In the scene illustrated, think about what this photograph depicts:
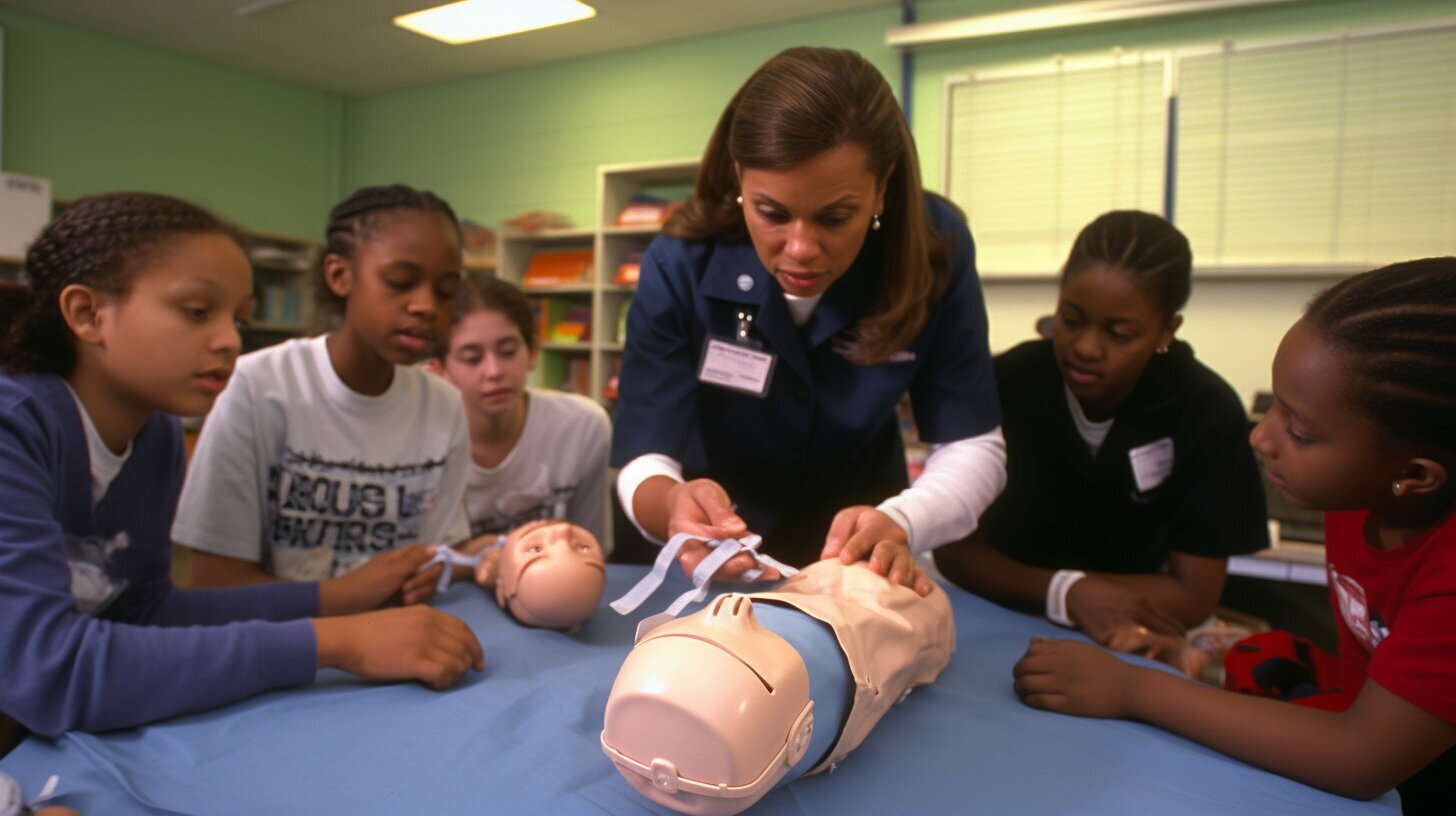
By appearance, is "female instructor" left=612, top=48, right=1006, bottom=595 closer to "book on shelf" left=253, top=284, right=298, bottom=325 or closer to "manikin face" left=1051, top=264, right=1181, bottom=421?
"manikin face" left=1051, top=264, right=1181, bottom=421

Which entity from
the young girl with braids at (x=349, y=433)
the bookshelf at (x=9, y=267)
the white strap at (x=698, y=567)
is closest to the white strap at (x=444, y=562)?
the young girl with braids at (x=349, y=433)

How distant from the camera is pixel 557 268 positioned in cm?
506

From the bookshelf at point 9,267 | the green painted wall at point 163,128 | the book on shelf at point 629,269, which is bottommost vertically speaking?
the bookshelf at point 9,267

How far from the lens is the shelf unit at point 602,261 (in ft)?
15.4

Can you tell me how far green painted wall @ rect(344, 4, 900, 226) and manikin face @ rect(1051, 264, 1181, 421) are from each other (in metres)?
3.18

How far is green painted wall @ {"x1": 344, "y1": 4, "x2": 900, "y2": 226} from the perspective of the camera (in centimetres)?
472

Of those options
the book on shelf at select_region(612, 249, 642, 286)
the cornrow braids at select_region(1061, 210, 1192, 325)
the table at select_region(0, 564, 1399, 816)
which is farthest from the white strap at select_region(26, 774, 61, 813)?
the book on shelf at select_region(612, 249, 642, 286)

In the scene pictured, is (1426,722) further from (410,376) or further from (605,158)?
(605,158)

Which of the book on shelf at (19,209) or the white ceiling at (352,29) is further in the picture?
the book on shelf at (19,209)

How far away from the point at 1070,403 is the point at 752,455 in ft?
1.85

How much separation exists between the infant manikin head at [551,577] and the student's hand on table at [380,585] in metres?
0.12

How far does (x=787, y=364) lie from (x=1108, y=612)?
22.7 inches

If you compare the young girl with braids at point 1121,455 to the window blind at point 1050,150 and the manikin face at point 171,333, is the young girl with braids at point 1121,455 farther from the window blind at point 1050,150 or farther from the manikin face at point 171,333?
the window blind at point 1050,150

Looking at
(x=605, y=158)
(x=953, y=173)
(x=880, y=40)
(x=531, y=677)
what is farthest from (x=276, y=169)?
(x=531, y=677)
